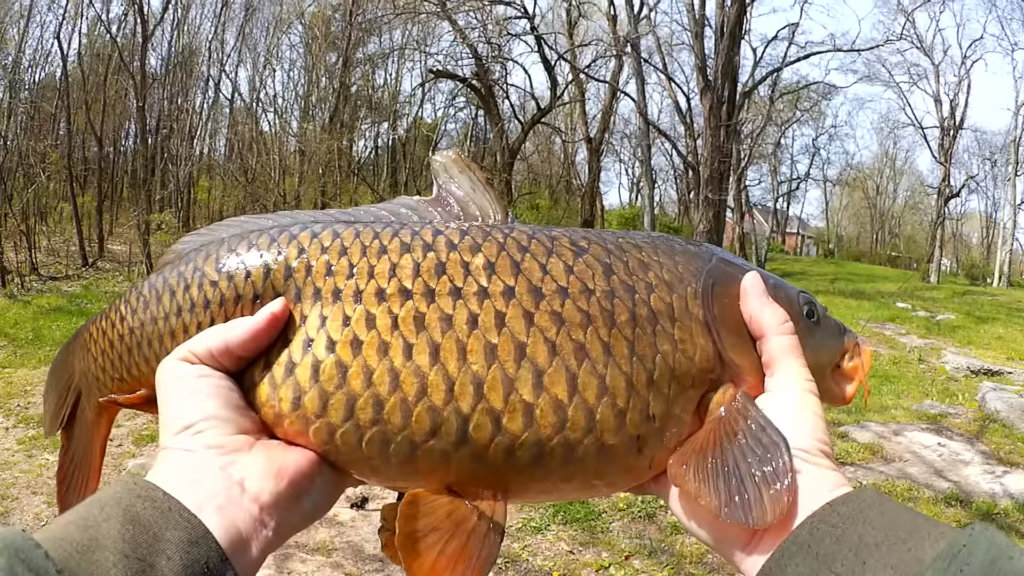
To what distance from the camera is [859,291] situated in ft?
56.3

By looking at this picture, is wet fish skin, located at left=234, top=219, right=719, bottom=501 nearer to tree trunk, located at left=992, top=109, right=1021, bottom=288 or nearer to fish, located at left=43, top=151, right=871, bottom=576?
fish, located at left=43, top=151, right=871, bottom=576

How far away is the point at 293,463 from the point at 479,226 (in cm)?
62

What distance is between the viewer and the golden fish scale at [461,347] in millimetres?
1398

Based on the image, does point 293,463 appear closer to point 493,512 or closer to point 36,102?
point 493,512

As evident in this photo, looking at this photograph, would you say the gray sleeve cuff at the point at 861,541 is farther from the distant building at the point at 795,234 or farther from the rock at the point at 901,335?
the distant building at the point at 795,234

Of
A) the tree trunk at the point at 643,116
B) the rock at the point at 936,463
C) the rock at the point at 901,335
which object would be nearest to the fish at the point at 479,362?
the rock at the point at 936,463

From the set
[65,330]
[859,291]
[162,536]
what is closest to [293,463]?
[162,536]

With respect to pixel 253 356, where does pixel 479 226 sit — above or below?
above

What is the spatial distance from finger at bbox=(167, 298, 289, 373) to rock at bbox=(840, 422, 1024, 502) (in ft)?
15.0

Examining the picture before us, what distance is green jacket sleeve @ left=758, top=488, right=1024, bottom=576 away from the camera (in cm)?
102

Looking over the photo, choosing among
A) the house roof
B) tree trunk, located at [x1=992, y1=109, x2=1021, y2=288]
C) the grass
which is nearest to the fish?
the grass

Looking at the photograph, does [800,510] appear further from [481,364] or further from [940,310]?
[940,310]

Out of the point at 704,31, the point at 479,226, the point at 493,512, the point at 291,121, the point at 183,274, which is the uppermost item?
the point at 704,31

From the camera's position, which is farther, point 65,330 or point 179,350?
point 65,330
